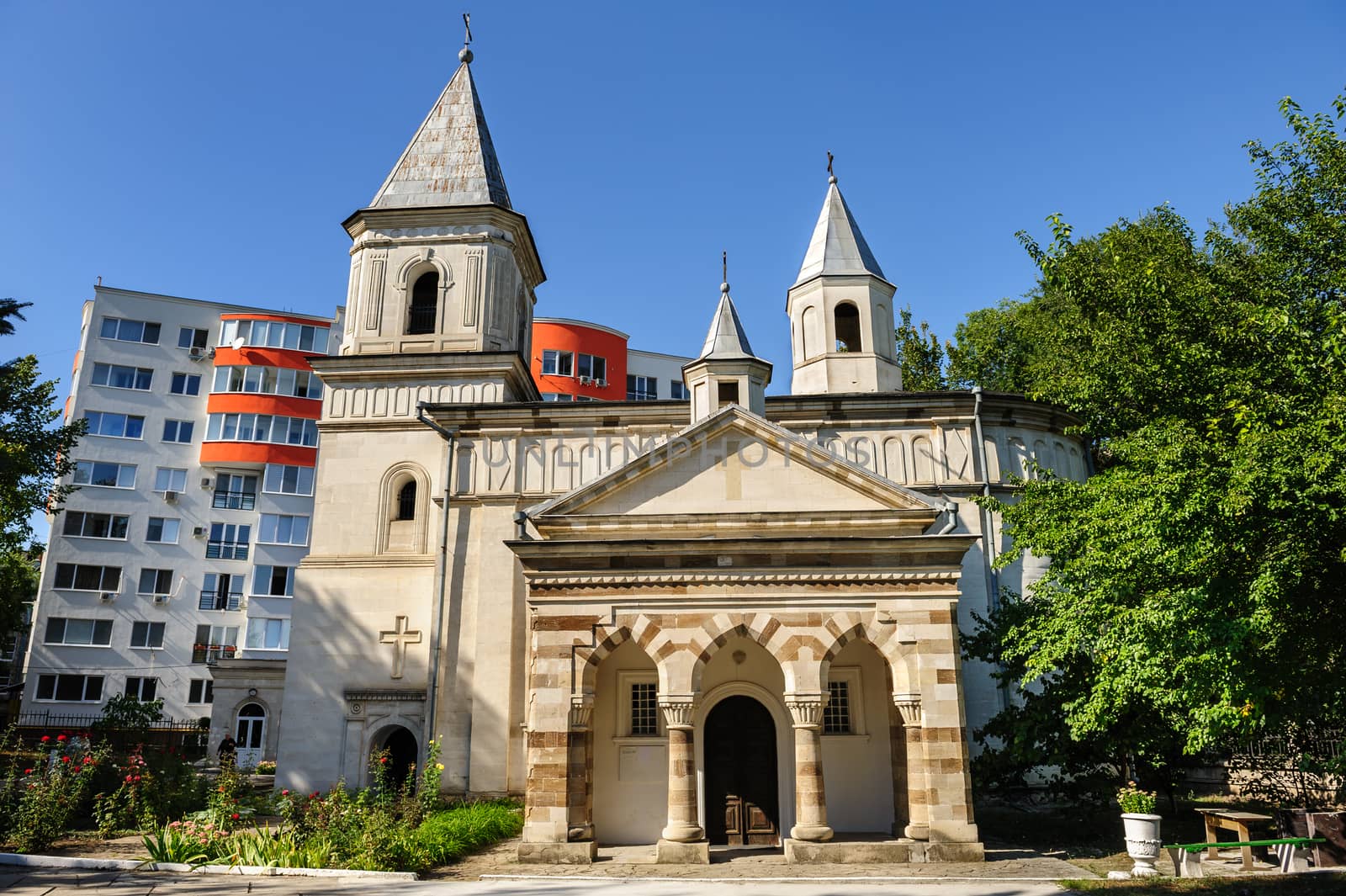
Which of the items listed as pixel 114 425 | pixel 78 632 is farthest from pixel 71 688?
pixel 114 425

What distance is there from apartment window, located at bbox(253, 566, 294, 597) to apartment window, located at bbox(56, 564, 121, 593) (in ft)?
18.5

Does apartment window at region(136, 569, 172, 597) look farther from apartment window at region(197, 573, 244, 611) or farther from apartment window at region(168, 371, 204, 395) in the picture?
apartment window at region(168, 371, 204, 395)

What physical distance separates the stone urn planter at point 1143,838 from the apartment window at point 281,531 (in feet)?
113

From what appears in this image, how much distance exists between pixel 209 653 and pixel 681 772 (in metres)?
31.5

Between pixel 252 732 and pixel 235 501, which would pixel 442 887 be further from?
pixel 235 501

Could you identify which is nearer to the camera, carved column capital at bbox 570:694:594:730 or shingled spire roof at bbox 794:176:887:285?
carved column capital at bbox 570:694:594:730

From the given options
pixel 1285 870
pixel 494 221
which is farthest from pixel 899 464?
pixel 494 221

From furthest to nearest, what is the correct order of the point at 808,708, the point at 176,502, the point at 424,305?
the point at 176,502 → the point at 424,305 → the point at 808,708

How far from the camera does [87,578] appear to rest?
126 ft

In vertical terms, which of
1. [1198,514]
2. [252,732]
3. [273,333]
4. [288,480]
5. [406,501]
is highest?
[273,333]

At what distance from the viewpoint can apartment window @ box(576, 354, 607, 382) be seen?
4778cm

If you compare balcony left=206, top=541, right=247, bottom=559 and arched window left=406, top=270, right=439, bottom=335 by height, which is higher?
arched window left=406, top=270, right=439, bottom=335

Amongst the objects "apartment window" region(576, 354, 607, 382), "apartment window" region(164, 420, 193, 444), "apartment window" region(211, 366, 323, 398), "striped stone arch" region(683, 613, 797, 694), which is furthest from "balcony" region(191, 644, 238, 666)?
"striped stone arch" region(683, 613, 797, 694)

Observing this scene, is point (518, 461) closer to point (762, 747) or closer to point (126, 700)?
point (762, 747)
